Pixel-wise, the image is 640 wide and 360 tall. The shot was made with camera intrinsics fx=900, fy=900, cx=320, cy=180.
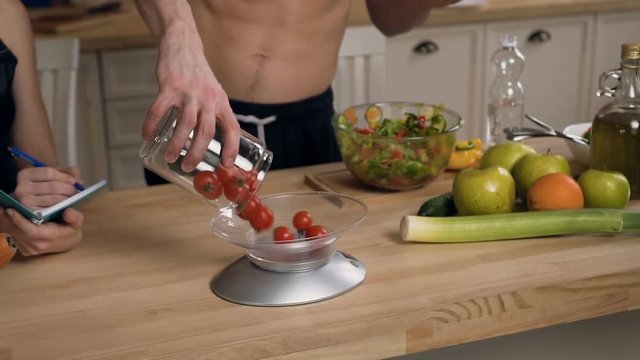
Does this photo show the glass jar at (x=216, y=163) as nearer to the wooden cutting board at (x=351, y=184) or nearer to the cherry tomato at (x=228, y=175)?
the cherry tomato at (x=228, y=175)

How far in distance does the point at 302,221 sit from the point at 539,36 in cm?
210

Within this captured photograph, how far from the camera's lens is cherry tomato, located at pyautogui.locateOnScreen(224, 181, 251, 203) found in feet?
3.54

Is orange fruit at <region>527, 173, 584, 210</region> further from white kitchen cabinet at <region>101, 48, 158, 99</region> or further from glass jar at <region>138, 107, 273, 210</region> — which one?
white kitchen cabinet at <region>101, 48, 158, 99</region>

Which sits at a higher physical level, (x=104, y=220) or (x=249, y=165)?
(x=249, y=165)

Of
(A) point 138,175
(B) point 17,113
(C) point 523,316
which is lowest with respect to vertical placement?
(A) point 138,175

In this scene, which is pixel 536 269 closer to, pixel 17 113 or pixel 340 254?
pixel 340 254

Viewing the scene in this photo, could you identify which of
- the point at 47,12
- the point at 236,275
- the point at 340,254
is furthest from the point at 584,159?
the point at 47,12

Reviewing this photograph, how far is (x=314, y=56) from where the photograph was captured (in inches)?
72.9

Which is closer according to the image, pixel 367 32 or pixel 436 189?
pixel 436 189

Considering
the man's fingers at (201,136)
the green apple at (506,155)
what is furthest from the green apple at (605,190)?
the man's fingers at (201,136)

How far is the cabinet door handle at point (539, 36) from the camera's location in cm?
302

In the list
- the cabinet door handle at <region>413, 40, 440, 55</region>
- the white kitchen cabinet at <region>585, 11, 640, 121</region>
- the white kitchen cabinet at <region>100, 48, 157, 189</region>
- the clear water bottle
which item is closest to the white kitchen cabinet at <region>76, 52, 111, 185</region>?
the white kitchen cabinet at <region>100, 48, 157, 189</region>

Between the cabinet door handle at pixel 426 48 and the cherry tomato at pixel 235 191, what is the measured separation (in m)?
1.90

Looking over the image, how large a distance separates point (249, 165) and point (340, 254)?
164 mm
